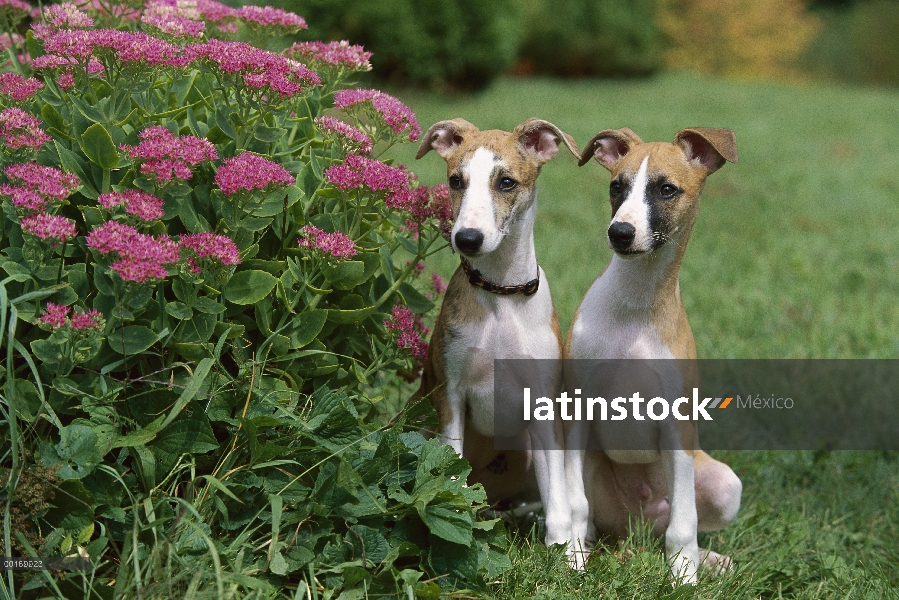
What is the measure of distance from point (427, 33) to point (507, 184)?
10.4 meters

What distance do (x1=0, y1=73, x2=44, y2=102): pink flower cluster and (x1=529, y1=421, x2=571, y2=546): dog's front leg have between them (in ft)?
6.19

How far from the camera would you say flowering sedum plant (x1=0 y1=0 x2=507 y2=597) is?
8.02ft

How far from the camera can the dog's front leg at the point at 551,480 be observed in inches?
120

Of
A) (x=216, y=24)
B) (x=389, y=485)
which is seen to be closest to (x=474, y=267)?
(x=389, y=485)

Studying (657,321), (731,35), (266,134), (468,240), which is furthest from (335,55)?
(731,35)

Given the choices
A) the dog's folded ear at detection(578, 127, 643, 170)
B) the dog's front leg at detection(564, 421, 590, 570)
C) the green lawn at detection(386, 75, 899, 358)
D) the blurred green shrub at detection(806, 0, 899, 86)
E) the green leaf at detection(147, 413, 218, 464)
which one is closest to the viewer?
the green leaf at detection(147, 413, 218, 464)

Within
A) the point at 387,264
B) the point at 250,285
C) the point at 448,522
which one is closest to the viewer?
the point at 448,522

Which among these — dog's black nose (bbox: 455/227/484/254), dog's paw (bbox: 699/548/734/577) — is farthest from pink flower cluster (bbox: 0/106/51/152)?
dog's paw (bbox: 699/548/734/577)

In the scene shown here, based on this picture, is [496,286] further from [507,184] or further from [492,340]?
[507,184]

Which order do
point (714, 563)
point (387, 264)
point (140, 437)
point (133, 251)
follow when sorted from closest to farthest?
point (133, 251) < point (140, 437) < point (387, 264) < point (714, 563)

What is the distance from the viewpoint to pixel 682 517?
312 cm

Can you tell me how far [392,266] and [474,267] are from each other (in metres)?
0.28

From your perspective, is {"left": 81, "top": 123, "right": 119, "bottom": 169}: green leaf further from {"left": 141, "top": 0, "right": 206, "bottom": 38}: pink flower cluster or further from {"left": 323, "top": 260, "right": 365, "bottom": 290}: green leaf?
{"left": 323, "top": 260, "right": 365, "bottom": 290}: green leaf

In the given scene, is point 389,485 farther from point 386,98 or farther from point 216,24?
point 216,24
